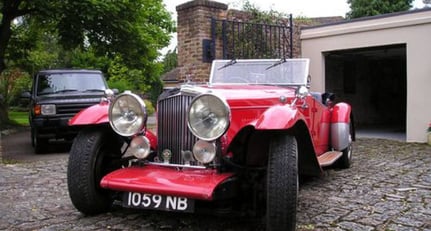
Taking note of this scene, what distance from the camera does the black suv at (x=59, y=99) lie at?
845cm

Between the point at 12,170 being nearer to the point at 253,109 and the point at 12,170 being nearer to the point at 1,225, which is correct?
the point at 1,225

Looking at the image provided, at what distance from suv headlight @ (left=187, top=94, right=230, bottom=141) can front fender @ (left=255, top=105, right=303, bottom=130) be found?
0.26 m

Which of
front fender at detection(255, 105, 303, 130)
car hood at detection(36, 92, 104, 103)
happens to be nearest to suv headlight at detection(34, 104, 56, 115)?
car hood at detection(36, 92, 104, 103)

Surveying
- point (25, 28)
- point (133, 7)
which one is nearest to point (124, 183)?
point (133, 7)

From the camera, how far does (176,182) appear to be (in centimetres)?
309

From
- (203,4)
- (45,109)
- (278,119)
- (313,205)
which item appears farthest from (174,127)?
(45,109)

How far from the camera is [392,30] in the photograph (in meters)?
9.26

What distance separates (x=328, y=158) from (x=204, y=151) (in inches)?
82.4

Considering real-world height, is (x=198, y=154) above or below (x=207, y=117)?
below

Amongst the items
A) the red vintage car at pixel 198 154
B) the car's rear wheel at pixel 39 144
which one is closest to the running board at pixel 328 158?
the red vintage car at pixel 198 154

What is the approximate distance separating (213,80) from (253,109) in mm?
1605

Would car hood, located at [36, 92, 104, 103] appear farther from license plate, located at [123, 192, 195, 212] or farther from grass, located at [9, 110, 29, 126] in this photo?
grass, located at [9, 110, 29, 126]

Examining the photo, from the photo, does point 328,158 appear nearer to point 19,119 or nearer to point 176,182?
point 176,182

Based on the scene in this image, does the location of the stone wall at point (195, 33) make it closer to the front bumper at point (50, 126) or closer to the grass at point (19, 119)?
the front bumper at point (50, 126)
